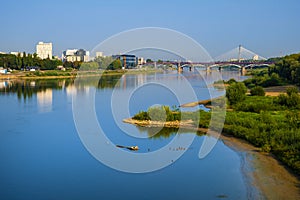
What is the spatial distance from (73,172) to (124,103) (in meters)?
5.94

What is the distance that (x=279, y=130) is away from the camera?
5.59m

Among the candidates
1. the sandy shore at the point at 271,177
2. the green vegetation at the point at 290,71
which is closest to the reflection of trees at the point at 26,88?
the sandy shore at the point at 271,177

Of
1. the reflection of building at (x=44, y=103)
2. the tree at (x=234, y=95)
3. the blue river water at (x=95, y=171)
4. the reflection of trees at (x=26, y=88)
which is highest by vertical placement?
the tree at (x=234, y=95)

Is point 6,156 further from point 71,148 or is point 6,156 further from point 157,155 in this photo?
point 157,155

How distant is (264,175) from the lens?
14.2 feet

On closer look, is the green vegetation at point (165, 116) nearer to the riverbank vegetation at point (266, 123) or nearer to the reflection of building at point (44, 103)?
the riverbank vegetation at point (266, 123)

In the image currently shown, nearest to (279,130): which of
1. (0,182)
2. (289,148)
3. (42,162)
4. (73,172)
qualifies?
(289,148)

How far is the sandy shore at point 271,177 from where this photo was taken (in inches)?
149

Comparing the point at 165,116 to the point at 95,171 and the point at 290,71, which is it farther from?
the point at 290,71

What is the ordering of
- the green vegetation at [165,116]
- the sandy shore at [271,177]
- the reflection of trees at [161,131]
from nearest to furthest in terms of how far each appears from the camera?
the sandy shore at [271,177], the reflection of trees at [161,131], the green vegetation at [165,116]

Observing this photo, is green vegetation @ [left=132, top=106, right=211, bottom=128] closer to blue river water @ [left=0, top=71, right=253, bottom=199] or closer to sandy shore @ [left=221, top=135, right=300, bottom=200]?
blue river water @ [left=0, top=71, right=253, bottom=199]

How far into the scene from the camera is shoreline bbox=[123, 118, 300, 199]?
3.79m

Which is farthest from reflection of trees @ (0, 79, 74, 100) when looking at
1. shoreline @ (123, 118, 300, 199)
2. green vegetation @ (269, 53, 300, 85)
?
green vegetation @ (269, 53, 300, 85)

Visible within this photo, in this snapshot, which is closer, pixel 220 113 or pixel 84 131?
pixel 84 131
